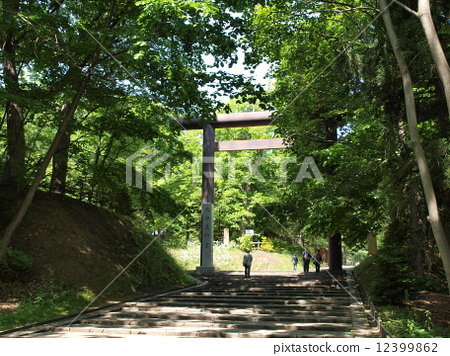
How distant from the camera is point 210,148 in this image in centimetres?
2342

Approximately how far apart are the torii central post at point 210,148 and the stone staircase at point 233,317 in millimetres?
8477

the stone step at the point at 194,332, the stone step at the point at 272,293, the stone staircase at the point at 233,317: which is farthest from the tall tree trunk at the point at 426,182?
the stone step at the point at 272,293

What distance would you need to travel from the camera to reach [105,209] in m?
17.0

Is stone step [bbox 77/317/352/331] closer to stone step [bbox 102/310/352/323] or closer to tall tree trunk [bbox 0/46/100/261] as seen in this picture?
stone step [bbox 102/310/352/323]

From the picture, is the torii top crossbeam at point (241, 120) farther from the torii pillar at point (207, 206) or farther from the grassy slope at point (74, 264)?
the grassy slope at point (74, 264)

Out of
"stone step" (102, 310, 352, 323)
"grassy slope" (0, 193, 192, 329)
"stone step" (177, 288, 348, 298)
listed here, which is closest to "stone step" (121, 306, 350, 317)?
"stone step" (102, 310, 352, 323)

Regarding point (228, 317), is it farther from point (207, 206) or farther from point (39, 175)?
point (207, 206)

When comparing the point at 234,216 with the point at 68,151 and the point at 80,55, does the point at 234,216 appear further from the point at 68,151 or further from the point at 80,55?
the point at 80,55

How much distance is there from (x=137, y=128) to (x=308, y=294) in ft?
23.1

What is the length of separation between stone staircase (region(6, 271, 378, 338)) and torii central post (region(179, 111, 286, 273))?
27.8 ft

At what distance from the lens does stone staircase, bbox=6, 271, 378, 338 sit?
807cm

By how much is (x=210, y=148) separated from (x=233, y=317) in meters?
14.6

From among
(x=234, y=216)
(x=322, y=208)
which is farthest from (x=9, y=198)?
(x=234, y=216)

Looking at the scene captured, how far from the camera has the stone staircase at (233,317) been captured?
318 inches
